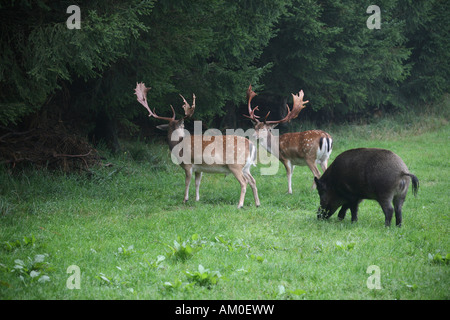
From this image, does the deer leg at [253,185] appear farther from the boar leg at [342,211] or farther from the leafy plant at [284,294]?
the leafy plant at [284,294]

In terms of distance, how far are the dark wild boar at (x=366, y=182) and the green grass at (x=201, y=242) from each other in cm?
27

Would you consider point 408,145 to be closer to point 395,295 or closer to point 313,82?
point 313,82

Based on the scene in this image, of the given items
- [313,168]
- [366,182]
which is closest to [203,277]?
[366,182]

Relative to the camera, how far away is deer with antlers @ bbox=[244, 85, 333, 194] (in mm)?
10711

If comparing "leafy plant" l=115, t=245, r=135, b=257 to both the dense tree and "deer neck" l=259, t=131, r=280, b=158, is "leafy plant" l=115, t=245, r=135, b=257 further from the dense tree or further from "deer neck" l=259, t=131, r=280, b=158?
"deer neck" l=259, t=131, r=280, b=158

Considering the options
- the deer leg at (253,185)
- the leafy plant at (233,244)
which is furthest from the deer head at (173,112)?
Result: the leafy plant at (233,244)

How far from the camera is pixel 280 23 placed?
51.3ft

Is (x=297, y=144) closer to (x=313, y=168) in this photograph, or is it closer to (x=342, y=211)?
(x=313, y=168)

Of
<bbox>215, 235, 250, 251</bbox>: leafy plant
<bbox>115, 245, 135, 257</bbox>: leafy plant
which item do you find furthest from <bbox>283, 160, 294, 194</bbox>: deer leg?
<bbox>115, 245, 135, 257</bbox>: leafy plant

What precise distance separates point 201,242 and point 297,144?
5054 mm

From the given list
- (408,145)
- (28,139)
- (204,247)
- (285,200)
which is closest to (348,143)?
(408,145)

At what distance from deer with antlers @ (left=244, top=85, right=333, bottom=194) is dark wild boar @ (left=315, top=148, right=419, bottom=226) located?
245 cm

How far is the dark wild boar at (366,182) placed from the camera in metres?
7.08
